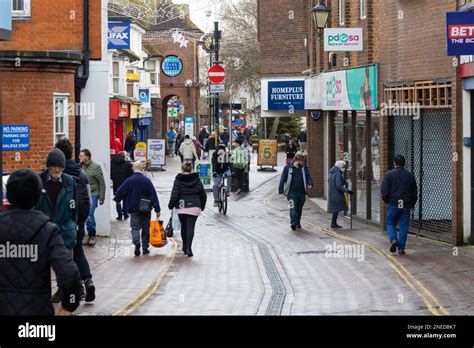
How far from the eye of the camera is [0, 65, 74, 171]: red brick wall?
65.1 feet

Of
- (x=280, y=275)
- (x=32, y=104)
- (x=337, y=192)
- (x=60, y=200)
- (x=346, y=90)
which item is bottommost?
(x=280, y=275)

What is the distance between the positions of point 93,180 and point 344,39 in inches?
335

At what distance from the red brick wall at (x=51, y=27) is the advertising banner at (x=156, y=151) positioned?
66.8ft

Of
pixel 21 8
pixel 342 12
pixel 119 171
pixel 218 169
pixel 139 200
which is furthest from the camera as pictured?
pixel 342 12

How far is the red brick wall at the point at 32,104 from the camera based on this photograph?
781 inches

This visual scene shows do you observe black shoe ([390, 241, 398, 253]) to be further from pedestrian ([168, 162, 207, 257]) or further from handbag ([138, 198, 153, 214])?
handbag ([138, 198, 153, 214])

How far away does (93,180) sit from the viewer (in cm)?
1883

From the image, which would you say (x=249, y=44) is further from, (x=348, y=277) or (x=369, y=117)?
(x=348, y=277)

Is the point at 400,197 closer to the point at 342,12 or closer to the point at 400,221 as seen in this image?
the point at 400,221

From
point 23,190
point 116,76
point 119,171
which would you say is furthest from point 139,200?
point 116,76

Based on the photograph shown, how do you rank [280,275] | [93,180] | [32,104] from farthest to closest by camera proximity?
[32,104], [93,180], [280,275]
